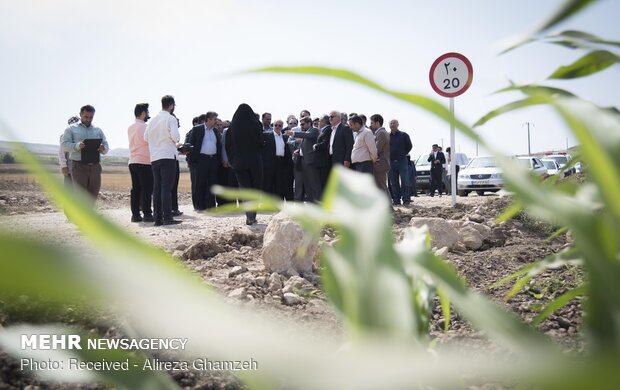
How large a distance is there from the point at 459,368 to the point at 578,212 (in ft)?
0.50

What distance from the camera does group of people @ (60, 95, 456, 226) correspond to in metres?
7.06

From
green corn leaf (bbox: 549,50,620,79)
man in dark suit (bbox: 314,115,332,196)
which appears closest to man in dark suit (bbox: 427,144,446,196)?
man in dark suit (bbox: 314,115,332,196)

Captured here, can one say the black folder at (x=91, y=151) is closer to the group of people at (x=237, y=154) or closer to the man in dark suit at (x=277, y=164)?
the group of people at (x=237, y=154)

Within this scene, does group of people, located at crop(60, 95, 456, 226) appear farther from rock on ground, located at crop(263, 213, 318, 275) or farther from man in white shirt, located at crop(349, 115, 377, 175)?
rock on ground, located at crop(263, 213, 318, 275)

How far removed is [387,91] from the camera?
1.35ft

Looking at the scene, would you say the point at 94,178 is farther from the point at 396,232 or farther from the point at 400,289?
the point at 400,289

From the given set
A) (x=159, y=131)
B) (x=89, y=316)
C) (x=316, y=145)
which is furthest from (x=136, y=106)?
(x=89, y=316)

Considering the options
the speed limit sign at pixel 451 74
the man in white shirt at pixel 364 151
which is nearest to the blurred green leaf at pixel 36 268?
the speed limit sign at pixel 451 74

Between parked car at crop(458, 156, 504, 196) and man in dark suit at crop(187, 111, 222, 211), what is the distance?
818 centimetres

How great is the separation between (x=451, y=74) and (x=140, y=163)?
5.24 metres

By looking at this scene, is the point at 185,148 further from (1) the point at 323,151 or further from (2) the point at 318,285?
(2) the point at 318,285

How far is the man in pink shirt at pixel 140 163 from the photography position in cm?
762

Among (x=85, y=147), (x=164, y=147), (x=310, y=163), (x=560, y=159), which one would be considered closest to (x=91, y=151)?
(x=85, y=147)

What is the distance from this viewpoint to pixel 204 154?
906 cm
